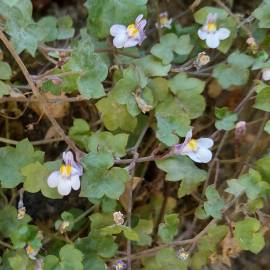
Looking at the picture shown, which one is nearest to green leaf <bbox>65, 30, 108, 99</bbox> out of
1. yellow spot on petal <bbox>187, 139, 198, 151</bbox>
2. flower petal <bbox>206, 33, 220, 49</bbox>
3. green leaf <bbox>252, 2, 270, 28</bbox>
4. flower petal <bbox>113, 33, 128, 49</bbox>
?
flower petal <bbox>113, 33, 128, 49</bbox>

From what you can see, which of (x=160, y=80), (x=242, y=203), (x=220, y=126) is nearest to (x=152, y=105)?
(x=160, y=80)

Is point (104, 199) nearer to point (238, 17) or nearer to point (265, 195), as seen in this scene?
point (265, 195)

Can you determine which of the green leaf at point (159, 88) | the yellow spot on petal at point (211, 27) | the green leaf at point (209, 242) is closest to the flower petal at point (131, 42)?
the green leaf at point (159, 88)

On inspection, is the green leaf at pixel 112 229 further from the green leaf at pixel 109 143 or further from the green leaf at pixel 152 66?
the green leaf at pixel 152 66

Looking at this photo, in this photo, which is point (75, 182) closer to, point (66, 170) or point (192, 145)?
point (66, 170)

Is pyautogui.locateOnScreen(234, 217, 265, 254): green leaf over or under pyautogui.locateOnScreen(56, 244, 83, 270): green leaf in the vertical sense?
over

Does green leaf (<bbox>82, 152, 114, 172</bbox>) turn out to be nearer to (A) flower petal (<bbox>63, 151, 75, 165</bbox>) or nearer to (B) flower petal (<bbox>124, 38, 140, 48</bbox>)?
(A) flower petal (<bbox>63, 151, 75, 165</bbox>)
